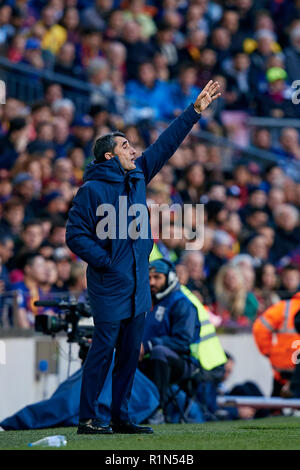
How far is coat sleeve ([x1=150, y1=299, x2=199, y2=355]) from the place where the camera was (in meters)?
11.1

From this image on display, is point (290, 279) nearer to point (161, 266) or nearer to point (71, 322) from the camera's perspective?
point (161, 266)

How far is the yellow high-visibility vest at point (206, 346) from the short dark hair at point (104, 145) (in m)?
3.37

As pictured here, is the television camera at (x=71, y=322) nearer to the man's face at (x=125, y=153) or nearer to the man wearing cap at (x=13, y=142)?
the man's face at (x=125, y=153)

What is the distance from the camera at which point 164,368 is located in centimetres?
1089

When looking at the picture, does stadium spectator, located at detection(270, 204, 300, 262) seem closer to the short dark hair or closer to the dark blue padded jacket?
the short dark hair

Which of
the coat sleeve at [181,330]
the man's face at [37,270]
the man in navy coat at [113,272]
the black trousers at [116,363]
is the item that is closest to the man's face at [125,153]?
the man in navy coat at [113,272]

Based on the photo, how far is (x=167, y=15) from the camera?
1919 cm

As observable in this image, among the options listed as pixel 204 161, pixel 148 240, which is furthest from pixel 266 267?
pixel 148 240

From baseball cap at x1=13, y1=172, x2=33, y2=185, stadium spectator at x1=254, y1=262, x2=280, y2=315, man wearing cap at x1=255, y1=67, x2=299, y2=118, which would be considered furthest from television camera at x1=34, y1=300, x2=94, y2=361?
man wearing cap at x1=255, y1=67, x2=299, y2=118

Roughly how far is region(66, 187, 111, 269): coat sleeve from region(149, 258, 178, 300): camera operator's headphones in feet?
10.7

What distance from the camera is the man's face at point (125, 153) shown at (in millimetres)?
8172

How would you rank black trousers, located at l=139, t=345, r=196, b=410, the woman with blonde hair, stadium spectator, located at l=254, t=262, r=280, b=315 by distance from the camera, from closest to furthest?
black trousers, located at l=139, t=345, r=196, b=410 < the woman with blonde hair < stadium spectator, located at l=254, t=262, r=280, b=315

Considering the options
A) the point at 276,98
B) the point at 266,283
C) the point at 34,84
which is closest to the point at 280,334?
the point at 266,283

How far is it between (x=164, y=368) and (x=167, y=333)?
54 centimetres
